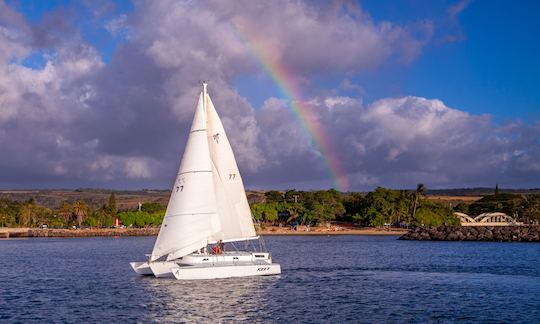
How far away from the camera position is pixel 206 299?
52531 millimetres

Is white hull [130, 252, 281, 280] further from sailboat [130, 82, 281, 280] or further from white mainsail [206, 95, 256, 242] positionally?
white mainsail [206, 95, 256, 242]

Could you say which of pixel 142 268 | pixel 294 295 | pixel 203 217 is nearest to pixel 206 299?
pixel 294 295

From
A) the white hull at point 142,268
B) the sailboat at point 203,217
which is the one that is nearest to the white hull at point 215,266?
the sailboat at point 203,217

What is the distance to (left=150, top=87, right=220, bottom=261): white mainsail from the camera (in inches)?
2442

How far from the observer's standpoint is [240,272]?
6253 centimetres

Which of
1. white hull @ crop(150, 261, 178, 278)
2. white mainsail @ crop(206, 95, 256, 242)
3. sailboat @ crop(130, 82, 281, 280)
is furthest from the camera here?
white mainsail @ crop(206, 95, 256, 242)

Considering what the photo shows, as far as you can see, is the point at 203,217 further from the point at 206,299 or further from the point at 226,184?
the point at 206,299

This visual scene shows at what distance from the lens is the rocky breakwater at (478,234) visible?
16362cm

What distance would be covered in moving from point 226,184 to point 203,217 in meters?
4.57

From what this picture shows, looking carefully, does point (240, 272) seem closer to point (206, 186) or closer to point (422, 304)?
point (206, 186)

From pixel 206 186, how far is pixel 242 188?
5.01 metres

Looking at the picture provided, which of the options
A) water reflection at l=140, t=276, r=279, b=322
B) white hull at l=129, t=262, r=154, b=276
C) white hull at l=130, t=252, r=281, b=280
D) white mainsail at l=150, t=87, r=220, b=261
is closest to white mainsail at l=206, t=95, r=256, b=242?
white mainsail at l=150, t=87, r=220, b=261

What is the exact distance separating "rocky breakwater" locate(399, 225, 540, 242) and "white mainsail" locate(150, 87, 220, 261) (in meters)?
120

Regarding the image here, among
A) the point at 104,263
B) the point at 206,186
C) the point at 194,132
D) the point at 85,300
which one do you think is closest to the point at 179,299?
the point at 85,300
